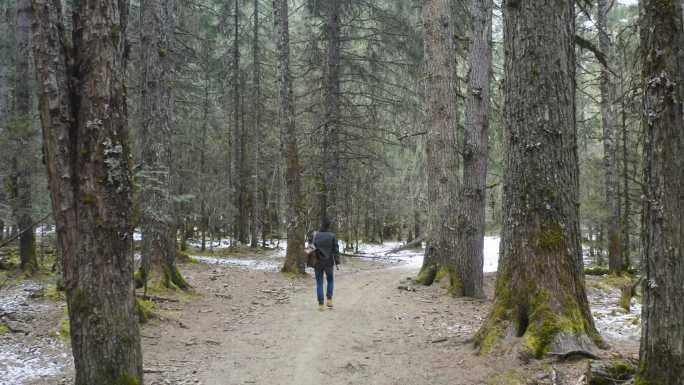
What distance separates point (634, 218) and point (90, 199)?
20.7 m

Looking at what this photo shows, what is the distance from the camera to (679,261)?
347 cm

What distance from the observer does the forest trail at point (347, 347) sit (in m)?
Answer: 5.30

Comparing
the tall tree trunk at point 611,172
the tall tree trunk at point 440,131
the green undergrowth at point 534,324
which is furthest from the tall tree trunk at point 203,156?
the green undergrowth at point 534,324

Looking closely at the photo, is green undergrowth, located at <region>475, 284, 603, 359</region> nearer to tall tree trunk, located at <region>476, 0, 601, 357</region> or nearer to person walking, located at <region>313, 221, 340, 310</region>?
tall tree trunk, located at <region>476, 0, 601, 357</region>

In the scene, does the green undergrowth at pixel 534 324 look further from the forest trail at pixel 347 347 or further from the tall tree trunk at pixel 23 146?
the tall tree trunk at pixel 23 146

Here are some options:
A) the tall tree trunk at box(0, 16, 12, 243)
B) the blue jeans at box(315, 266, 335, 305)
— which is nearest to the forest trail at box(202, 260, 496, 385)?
the blue jeans at box(315, 266, 335, 305)

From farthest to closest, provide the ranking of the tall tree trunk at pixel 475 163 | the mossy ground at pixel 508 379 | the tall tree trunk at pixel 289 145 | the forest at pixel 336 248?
1. the tall tree trunk at pixel 289 145
2. the tall tree trunk at pixel 475 163
3. the mossy ground at pixel 508 379
4. the forest at pixel 336 248

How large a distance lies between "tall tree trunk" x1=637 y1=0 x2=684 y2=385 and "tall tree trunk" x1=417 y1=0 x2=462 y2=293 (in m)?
7.81

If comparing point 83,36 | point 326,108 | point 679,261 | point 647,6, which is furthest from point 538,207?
point 326,108

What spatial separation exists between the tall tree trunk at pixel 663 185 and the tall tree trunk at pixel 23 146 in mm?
8948

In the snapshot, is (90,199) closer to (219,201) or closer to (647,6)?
(647,6)

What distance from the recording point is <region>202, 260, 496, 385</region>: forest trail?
17.4ft

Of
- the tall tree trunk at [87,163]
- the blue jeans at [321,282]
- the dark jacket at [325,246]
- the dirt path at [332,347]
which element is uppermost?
the tall tree trunk at [87,163]

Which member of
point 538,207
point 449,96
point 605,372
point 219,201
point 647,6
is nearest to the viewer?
point 647,6
